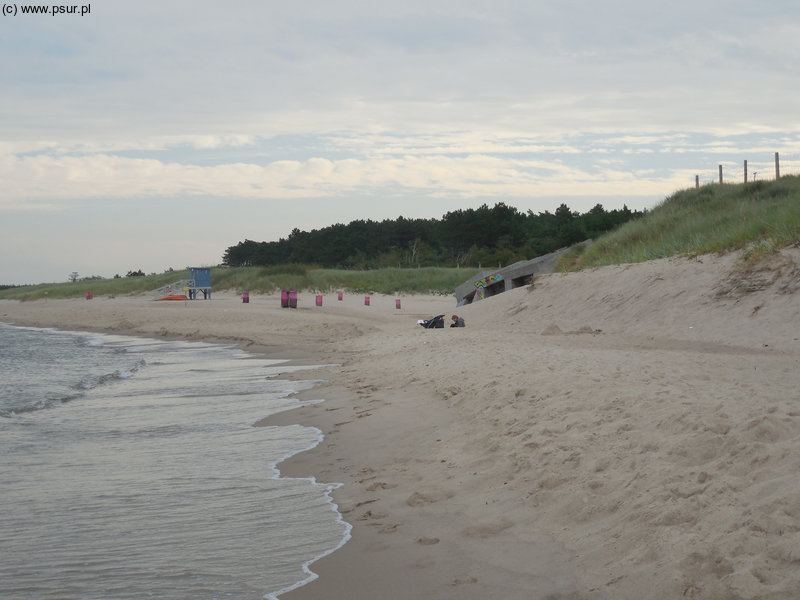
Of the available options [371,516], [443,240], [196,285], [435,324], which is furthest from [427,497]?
[443,240]

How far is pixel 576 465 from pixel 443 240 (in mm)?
69487

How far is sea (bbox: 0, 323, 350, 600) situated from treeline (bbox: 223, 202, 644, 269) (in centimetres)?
3260

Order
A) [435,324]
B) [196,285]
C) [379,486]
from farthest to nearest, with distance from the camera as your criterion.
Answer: [196,285]
[435,324]
[379,486]

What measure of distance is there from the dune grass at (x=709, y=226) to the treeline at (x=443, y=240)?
45.0 ft

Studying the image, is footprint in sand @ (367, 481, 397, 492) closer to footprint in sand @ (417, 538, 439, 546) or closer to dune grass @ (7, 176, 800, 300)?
footprint in sand @ (417, 538, 439, 546)

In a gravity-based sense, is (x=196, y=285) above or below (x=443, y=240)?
below

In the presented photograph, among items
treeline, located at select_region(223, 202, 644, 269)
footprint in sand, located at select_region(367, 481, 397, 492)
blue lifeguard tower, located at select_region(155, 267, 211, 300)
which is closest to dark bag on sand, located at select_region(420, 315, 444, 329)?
footprint in sand, located at select_region(367, 481, 397, 492)

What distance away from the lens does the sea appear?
15.6 feet

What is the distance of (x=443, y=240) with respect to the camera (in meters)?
74.9

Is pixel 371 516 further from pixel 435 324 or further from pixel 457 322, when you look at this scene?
pixel 435 324

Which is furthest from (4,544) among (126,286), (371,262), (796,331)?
(371,262)

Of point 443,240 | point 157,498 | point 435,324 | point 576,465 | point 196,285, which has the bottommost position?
point 157,498

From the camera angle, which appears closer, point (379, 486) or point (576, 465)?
point (576, 465)

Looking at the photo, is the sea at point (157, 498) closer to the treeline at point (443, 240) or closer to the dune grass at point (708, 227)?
the dune grass at point (708, 227)
